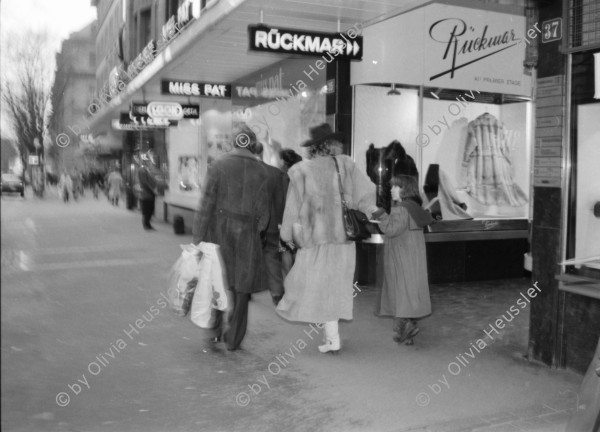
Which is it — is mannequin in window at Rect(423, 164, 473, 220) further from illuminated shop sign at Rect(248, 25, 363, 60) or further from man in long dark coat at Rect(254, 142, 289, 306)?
man in long dark coat at Rect(254, 142, 289, 306)

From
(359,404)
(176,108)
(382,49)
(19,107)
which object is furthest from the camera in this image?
Result: (176,108)

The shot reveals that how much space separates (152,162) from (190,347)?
1222 centimetres

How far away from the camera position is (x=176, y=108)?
14.4 meters

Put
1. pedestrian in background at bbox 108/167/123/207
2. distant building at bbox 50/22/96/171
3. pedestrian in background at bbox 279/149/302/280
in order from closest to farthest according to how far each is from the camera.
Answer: distant building at bbox 50/22/96/171 < pedestrian in background at bbox 279/149/302/280 < pedestrian in background at bbox 108/167/123/207

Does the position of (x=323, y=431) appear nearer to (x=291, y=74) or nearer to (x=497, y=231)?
(x=497, y=231)

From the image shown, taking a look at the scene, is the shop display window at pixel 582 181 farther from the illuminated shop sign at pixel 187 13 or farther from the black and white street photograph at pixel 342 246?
the illuminated shop sign at pixel 187 13

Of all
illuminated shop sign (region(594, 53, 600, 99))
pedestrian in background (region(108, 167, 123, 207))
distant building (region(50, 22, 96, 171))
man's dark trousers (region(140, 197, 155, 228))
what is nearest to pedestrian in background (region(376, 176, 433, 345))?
illuminated shop sign (region(594, 53, 600, 99))

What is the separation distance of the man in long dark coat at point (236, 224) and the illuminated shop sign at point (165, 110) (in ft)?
29.6

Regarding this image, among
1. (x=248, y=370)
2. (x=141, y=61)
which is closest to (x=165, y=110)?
(x=141, y=61)

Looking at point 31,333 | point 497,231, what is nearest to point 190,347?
point 31,333

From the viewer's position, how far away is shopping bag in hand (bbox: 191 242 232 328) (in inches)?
218

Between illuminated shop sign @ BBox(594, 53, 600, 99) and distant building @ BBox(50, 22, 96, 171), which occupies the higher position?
illuminated shop sign @ BBox(594, 53, 600, 99)

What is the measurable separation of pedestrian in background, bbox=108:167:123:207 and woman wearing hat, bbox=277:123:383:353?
35.9 feet

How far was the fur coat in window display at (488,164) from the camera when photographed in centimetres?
948
